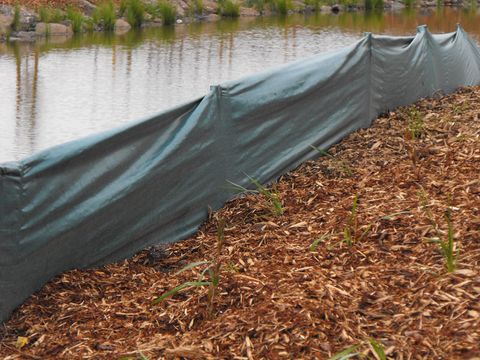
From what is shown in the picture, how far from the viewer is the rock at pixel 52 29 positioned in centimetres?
2219

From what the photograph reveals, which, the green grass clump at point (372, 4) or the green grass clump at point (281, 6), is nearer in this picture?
the green grass clump at point (281, 6)

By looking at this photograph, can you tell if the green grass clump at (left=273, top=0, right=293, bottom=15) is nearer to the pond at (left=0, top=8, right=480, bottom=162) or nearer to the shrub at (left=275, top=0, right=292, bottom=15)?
the shrub at (left=275, top=0, right=292, bottom=15)

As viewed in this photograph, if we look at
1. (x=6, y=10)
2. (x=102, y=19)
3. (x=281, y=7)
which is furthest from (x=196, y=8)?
(x=6, y=10)

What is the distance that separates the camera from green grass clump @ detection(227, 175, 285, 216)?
644cm

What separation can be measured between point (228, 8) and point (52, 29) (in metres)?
8.54

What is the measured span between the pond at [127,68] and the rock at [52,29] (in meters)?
0.54

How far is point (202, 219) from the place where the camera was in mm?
6551

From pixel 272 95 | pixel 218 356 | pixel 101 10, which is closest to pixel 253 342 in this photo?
pixel 218 356

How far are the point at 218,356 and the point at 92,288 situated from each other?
1366 millimetres

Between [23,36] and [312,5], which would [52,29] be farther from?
[312,5]

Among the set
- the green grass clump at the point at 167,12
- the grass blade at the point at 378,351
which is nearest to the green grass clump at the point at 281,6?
the green grass clump at the point at 167,12

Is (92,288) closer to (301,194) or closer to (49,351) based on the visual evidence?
(49,351)

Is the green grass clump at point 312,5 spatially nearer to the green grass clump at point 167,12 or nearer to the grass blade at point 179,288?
the green grass clump at point 167,12

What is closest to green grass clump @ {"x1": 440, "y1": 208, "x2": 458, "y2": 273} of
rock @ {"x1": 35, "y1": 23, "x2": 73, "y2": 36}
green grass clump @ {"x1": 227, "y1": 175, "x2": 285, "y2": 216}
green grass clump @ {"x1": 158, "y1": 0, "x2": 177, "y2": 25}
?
green grass clump @ {"x1": 227, "y1": 175, "x2": 285, "y2": 216}
